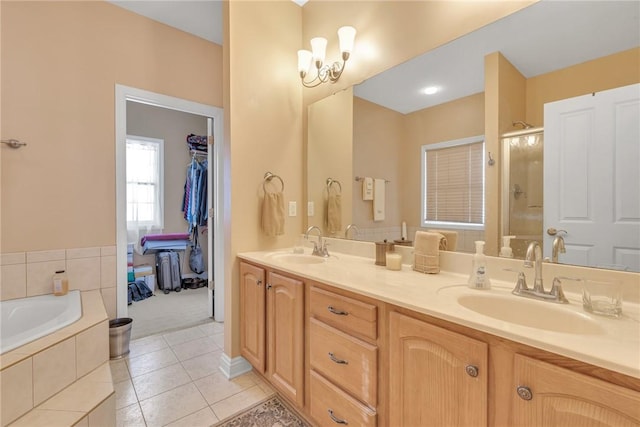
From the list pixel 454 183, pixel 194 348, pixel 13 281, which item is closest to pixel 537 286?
pixel 454 183

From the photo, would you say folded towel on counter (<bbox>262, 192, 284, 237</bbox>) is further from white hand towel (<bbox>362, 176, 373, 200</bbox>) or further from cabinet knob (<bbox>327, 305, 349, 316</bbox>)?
cabinet knob (<bbox>327, 305, 349, 316</bbox>)

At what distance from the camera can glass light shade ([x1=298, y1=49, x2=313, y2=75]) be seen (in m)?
2.18

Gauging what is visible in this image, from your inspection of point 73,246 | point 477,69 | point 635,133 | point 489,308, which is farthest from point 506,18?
point 73,246

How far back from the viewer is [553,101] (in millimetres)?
1143

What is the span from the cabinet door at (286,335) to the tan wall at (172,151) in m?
3.26

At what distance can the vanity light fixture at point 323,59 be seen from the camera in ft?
6.22

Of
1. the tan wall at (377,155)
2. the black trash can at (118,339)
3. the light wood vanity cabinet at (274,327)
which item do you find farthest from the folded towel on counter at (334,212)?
the black trash can at (118,339)

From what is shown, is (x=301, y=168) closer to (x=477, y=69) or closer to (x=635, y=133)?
(x=477, y=69)

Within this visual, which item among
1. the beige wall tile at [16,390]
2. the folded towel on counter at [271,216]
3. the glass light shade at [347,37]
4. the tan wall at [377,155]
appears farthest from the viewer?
the folded towel on counter at [271,216]

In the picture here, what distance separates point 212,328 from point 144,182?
2.61 meters

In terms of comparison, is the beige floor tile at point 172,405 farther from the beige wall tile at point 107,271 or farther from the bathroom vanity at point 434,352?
the beige wall tile at point 107,271

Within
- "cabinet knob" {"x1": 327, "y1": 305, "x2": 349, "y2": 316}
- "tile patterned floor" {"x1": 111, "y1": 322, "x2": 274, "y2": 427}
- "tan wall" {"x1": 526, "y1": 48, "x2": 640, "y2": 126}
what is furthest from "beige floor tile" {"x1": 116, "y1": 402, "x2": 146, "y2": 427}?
"tan wall" {"x1": 526, "y1": 48, "x2": 640, "y2": 126}

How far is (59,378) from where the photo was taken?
1.46 m

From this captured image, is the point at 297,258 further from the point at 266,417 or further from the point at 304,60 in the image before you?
the point at 304,60
